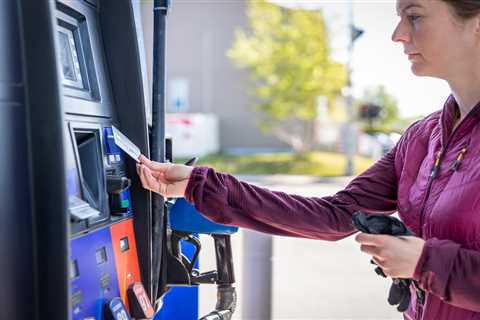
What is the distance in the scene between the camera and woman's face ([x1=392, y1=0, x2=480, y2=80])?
48.4 inches

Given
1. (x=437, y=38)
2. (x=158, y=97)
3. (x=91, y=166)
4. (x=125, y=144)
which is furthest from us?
(x=158, y=97)

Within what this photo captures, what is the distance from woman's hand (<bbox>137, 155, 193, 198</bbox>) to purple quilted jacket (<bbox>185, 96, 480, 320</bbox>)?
0.03 metres

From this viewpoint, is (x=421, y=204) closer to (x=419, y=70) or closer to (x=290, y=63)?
(x=419, y=70)

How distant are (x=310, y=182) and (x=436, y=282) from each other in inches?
375

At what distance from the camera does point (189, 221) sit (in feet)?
5.61

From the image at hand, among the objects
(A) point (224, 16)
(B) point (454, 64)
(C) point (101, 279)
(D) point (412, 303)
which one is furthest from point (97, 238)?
(A) point (224, 16)

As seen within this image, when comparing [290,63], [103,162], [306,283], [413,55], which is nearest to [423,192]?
[413,55]

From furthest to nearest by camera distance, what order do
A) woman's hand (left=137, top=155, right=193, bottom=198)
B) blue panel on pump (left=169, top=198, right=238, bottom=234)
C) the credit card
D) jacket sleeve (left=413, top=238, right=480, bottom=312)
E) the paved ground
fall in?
the paved ground, blue panel on pump (left=169, top=198, right=238, bottom=234), woman's hand (left=137, top=155, right=193, bottom=198), the credit card, jacket sleeve (left=413, top=238, right=480, bottom=312)

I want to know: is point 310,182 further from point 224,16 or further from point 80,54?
point 80,54

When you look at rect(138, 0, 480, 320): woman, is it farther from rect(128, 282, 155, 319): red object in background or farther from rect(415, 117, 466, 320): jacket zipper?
rect(128, 282, 155, 319): red object in background

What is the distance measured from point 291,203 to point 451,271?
0.58 meters

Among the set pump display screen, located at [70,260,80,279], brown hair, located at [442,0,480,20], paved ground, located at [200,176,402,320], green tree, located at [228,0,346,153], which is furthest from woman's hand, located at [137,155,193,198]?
green tree, located at [228,0,346,153]

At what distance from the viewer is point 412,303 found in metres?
1.39

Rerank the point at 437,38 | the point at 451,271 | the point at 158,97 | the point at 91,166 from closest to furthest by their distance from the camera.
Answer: the point at 451,271
the point at 437,38
the point at 91,166
the point at 158,97
